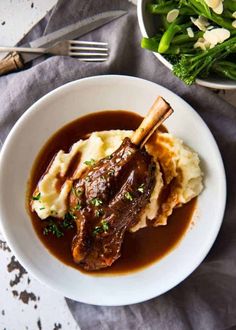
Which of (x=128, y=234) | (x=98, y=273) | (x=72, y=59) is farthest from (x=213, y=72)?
(x=98, y=273)

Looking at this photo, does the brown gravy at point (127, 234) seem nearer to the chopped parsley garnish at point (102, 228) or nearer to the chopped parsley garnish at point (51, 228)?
the chopped parsley garnish at point (51, 228)

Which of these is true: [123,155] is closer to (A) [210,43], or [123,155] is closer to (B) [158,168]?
(B) [158,168]

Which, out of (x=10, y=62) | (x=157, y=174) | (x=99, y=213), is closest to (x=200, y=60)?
(x=157, y=174)

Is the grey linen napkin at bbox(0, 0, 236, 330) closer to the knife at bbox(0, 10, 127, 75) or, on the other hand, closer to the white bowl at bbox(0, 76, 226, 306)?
the knife at bbox(0, 10, 127, 75)

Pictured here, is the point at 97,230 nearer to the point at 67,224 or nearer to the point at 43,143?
the point at 67,224

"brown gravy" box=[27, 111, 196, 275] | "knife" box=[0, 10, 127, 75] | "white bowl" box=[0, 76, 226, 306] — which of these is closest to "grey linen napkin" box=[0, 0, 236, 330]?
"knife" box=[0, 10, 127, 75]

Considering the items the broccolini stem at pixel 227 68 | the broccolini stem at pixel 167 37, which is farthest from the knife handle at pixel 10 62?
the broccolini stem at pixel 227 68

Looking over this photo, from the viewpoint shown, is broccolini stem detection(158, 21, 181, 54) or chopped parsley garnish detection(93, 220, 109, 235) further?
chopped parsley garnish detection(93, 220, 109, 235)
